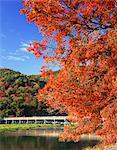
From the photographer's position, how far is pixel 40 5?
1223 centimetres

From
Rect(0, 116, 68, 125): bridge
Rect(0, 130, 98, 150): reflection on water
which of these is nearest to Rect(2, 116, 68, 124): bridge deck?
Rect(0, 116, 68, 125): bridge

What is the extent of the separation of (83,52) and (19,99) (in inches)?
3054

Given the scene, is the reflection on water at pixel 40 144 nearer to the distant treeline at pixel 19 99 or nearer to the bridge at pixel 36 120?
the distant treeline at pixel 19 99

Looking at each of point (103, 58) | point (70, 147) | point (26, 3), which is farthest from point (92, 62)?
point (70, 147)

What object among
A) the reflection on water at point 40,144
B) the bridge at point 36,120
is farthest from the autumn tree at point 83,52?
the bridge at point 36,120

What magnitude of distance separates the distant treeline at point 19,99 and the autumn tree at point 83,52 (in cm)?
7414

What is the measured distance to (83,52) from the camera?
487 inches

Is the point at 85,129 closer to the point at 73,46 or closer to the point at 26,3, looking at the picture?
the point at 73,46

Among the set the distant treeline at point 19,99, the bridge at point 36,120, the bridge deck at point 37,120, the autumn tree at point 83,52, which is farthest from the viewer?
the bridge at point 36,120

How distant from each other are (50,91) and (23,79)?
92.0 m

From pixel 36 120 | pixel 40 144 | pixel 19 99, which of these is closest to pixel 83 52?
pixel 40 144

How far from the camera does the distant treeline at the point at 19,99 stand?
3495 inches

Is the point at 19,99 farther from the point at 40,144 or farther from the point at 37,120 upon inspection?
the point at 40,144

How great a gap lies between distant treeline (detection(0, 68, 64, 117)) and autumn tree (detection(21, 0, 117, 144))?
7414 centimetres
